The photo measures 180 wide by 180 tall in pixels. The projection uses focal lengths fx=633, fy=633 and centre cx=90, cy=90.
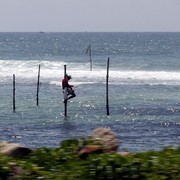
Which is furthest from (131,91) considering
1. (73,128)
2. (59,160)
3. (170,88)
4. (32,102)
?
(59,160)

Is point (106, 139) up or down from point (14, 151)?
up

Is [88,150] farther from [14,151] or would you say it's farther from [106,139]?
[14,151]

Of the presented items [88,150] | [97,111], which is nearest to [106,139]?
[88,150]

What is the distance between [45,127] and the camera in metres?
27.4

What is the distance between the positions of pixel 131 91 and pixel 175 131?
16.9 meters

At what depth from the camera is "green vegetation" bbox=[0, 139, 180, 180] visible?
6.48 meters

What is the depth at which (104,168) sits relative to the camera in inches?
257

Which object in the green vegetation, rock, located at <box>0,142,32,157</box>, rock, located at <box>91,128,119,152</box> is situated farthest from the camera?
rock, located at <box>91,128,119,152</box>

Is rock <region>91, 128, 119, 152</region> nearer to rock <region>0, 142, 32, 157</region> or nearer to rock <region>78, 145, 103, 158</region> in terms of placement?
rock <region>78, 145, 103, 158</region>

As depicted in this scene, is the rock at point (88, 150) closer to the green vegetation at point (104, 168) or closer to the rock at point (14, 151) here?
the green vegetation at point (104, 168)

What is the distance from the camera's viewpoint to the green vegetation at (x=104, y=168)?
648cm

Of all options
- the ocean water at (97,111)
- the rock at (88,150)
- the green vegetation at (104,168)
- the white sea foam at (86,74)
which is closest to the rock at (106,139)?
the rock at (88,150)

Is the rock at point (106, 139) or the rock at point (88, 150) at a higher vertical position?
the rock at point (106, 139)

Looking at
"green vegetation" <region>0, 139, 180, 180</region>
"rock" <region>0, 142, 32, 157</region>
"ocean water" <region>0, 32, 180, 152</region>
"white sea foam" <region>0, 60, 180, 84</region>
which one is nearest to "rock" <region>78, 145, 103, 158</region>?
"green vegetation" <region>0, 139, 180, 180</region>
